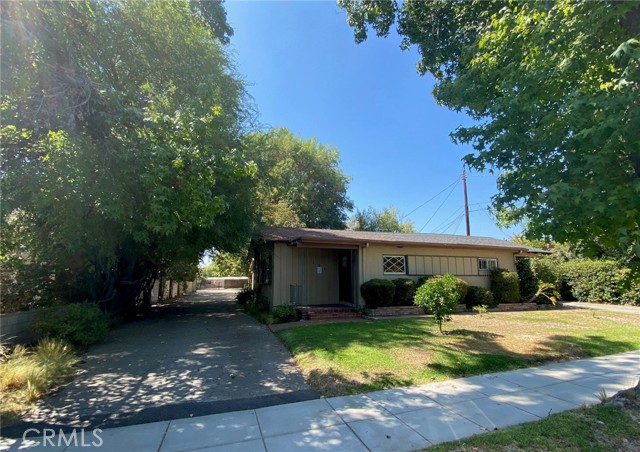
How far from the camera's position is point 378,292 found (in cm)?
1252

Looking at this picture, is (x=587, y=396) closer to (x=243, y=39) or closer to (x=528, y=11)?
(x=528, y=11)

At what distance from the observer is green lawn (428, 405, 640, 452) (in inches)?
133

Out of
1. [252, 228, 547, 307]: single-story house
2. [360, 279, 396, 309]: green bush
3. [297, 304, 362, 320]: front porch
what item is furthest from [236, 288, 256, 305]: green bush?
[360, 279, 396, 309]: green bush

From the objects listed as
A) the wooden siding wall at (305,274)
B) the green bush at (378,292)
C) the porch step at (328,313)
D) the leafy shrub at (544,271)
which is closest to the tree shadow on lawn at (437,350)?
the porch step at (328,313)

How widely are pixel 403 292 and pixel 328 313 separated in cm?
334

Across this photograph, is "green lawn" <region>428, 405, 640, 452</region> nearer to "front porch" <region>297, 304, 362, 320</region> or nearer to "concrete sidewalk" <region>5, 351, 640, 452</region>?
"concrete sidewalk" <region>5, 351, 640, 452</region>

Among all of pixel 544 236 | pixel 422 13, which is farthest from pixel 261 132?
pixel 544 236

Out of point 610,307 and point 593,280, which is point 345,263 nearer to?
point 610,307

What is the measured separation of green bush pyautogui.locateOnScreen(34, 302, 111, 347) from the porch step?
6279 millimetres

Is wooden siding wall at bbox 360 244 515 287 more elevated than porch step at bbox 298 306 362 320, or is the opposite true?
wooden siding wall at bbox 360 244 515 287

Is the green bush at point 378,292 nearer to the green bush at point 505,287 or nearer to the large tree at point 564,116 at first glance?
the green bush at point 505,287

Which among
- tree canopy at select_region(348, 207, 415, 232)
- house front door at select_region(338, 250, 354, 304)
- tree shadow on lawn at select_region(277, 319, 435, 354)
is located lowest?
tree shadow on lawn at select_region(277, 319, 435, 354)

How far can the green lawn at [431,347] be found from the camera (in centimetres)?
570

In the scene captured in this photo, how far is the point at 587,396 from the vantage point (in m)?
4.76
